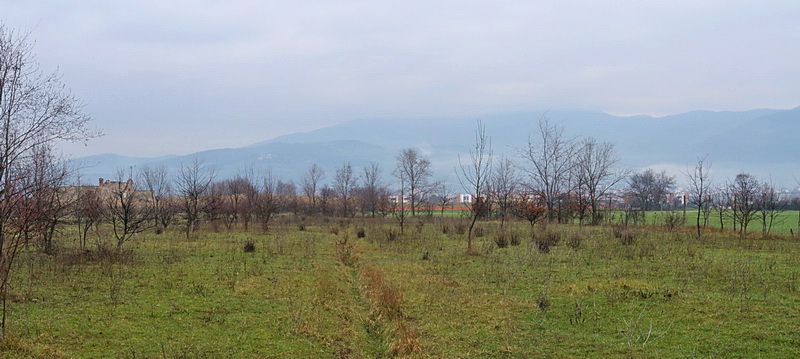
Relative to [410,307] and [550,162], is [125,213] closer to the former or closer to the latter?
[410,307]

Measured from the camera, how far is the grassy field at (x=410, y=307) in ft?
26.7

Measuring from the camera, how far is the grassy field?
26.7 feet

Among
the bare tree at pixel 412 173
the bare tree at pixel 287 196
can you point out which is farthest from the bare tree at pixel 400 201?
the bare tree at pixel 287 196

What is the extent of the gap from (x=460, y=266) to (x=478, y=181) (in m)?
5.47

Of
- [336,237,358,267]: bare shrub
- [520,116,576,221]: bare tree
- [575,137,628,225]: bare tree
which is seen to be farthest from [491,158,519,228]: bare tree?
[336,237,358,267]: bare shrub

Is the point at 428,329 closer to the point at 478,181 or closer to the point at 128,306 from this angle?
the point at 128,306

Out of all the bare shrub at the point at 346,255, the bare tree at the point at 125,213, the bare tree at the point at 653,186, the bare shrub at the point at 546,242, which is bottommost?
the bare shrub at the point at 346,255

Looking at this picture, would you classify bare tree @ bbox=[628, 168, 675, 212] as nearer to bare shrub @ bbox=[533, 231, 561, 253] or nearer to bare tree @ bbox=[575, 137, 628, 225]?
bare tree @ bbox=[575, 137, 628, 225]

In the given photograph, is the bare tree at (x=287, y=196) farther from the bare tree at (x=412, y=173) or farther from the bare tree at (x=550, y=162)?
the bare tree at (x=550, y=162)

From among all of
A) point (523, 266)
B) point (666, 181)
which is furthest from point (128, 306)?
point (666, 181)

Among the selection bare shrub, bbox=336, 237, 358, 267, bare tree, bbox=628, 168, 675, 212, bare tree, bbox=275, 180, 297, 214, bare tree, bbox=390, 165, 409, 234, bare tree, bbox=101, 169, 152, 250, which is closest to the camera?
bare shrub, bbox=336, 237, 358, 267

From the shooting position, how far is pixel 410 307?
453 inches

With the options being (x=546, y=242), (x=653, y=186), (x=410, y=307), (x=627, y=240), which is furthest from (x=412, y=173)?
(x=410, y=307)

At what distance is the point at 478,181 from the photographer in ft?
72.6
